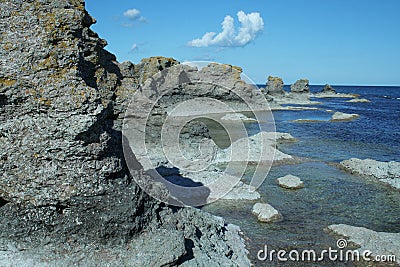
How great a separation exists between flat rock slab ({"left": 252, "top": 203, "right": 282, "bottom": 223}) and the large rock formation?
836 centimetres

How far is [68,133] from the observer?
8914mm

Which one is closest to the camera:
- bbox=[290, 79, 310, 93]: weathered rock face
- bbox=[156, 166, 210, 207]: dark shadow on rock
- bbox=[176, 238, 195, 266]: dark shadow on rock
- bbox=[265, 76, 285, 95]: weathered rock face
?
bbox=[176, 238, 195, 266]: dark shadow on rock

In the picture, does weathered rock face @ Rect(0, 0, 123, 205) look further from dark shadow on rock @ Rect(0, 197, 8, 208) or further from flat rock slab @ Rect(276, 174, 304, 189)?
flat rock slab @ Rect(276, 174, 304, 189)

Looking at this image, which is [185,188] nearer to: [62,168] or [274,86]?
[62,168]

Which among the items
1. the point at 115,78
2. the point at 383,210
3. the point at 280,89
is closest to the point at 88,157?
the point at 115,78

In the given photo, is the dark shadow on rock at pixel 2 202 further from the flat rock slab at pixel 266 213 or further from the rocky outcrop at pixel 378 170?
the rocky outcrop at pixel 378 170

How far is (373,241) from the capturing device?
48.9 feet

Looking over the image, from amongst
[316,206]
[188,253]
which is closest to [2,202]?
[188,253]

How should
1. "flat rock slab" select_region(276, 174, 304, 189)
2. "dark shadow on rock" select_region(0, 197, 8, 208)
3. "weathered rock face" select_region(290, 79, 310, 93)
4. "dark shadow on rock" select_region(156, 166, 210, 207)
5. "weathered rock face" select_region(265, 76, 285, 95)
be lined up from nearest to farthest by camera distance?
"dark shadow on rock" select_region(0, 197, 8, 208) → "dark shadow on rock" select_region(156, 166, 210, 207) → "flat rock slab" select_region(276, 174, 304, 189) → "weathered rock face" select_region(265, 76, 285, 95) → "weathered rock face" select_region(290, 79, 310, 93)

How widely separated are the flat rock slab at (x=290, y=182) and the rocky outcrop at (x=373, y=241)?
638 centimetres

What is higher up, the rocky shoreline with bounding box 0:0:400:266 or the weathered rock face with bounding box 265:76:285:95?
the weathered rock face with bounding box 265:76:285:95

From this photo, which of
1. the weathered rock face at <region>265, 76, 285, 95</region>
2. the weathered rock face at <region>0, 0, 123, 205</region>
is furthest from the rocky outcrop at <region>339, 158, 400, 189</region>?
the weathered rock face at <region>265, 76, 285, 95</region>

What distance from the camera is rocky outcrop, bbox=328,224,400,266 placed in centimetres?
1390

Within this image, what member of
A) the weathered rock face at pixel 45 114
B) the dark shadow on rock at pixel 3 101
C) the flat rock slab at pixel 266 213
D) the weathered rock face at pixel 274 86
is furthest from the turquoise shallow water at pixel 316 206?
the weathered rock face at pixel 274 86
